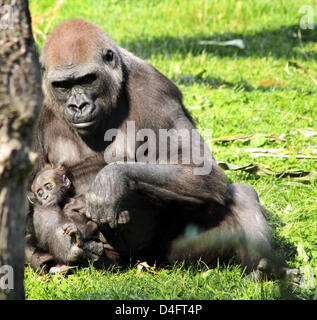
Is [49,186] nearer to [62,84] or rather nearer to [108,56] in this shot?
[62,84]

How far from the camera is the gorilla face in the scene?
4.38 meters

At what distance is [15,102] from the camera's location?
95.0 inches

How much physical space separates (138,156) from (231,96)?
3714mm

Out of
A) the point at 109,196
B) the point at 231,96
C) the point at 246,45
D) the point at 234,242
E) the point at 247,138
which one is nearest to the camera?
the point at 109,196

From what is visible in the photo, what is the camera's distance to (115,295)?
12.6ft

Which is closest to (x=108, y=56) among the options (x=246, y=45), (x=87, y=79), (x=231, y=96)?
(x=87, y=79)

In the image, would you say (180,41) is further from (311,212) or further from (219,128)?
(311,212)

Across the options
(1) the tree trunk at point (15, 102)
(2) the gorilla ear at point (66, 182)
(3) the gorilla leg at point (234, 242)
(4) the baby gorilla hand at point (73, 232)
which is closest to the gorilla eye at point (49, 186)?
(2) the gorilla ear at point (66, 182)

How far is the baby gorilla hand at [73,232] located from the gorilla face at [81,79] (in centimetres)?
67

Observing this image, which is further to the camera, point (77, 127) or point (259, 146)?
point (259, 146)

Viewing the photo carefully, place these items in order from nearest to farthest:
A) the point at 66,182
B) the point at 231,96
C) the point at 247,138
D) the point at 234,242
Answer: the point at 234,242
the point at 66,182
the point at 247,138
the point at 231,96

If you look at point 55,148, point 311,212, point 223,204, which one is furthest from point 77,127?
point 311,212

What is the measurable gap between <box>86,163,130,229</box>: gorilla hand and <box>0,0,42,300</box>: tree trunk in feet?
5.32
